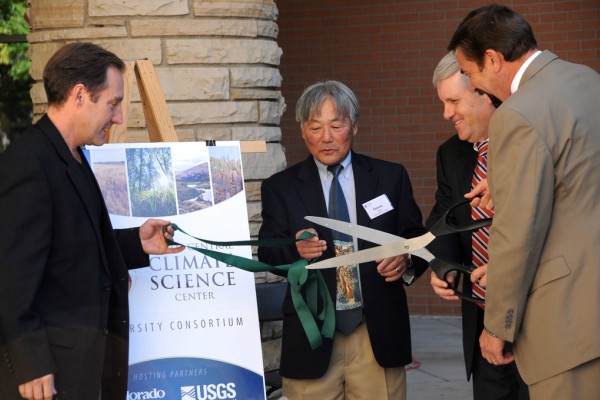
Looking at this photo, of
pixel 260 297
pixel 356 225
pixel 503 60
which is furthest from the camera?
pixel 260 297

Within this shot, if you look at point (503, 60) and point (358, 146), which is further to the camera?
point (358, 146)

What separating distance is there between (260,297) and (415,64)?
474cm

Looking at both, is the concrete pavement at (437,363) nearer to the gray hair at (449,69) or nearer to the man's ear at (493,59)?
the gray hair at (449,69)

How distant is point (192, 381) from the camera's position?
418 cm

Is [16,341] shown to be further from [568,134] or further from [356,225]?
[568,134]

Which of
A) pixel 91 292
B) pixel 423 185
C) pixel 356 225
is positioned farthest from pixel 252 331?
pixel 423 185

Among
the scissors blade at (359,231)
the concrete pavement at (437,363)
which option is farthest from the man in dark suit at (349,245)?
the concrete pavement at (437,363)

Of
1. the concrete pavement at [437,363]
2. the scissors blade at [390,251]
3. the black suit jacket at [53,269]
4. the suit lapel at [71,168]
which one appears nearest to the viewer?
the black suit jacket at [53,269]

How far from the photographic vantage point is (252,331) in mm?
4270

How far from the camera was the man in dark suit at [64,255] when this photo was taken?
126 inches

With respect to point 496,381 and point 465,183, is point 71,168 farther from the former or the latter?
point 496,381

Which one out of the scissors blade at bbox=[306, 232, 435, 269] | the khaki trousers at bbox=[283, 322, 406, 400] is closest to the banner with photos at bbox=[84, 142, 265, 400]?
the khaki trousers at bbox=[283, 322, 406, 400]

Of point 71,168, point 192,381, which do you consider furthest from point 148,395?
point 71,168

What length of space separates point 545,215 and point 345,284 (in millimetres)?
1223
